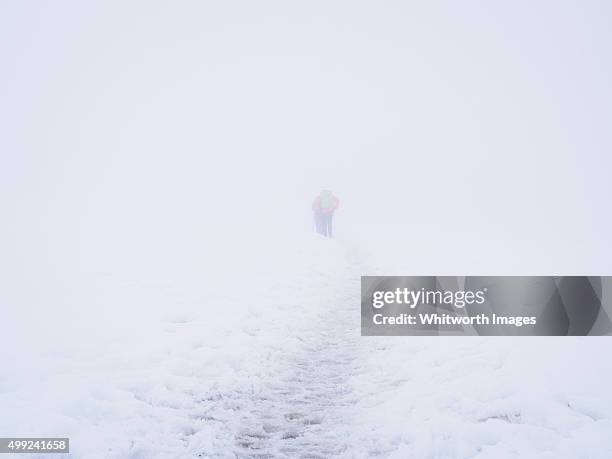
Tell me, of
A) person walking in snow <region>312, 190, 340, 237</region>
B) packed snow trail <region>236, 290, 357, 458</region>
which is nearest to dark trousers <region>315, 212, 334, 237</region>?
person walking in snow <region>312, 190, 340, 237</region>

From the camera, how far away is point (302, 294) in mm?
14180

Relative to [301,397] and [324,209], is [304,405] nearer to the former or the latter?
[301,397]

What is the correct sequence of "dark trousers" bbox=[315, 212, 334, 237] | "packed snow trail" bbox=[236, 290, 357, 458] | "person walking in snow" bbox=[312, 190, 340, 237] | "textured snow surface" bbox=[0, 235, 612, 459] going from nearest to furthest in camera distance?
"textured snow surface" bbox=[0, 235, 612, 459]
"packed snow trail" bbox=[236, 290, 357, 458]
"person walking in snow" bbox=[312, 190, 340, 237]
"dark trousers" bbox=[315, 212, 334, 237]

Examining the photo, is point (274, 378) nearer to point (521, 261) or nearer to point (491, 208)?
point (521, 261)

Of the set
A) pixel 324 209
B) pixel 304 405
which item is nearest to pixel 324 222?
pixel 324 209

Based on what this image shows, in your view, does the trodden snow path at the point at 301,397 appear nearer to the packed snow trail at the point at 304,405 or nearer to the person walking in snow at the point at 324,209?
the packed snow trail at the point at 304,405

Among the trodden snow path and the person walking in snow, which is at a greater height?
the person walking in snow

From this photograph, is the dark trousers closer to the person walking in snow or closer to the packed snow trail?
the person walking in snow

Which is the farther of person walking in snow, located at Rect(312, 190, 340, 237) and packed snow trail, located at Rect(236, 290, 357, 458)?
person walking in snow, located at Rect(312, 190, 340, 237)

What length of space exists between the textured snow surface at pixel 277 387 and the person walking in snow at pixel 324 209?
15.8 m

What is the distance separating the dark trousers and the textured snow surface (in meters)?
17.0

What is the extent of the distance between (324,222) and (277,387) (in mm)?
20924

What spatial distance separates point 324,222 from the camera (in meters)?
29.1

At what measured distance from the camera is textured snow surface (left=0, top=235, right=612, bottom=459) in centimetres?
609
